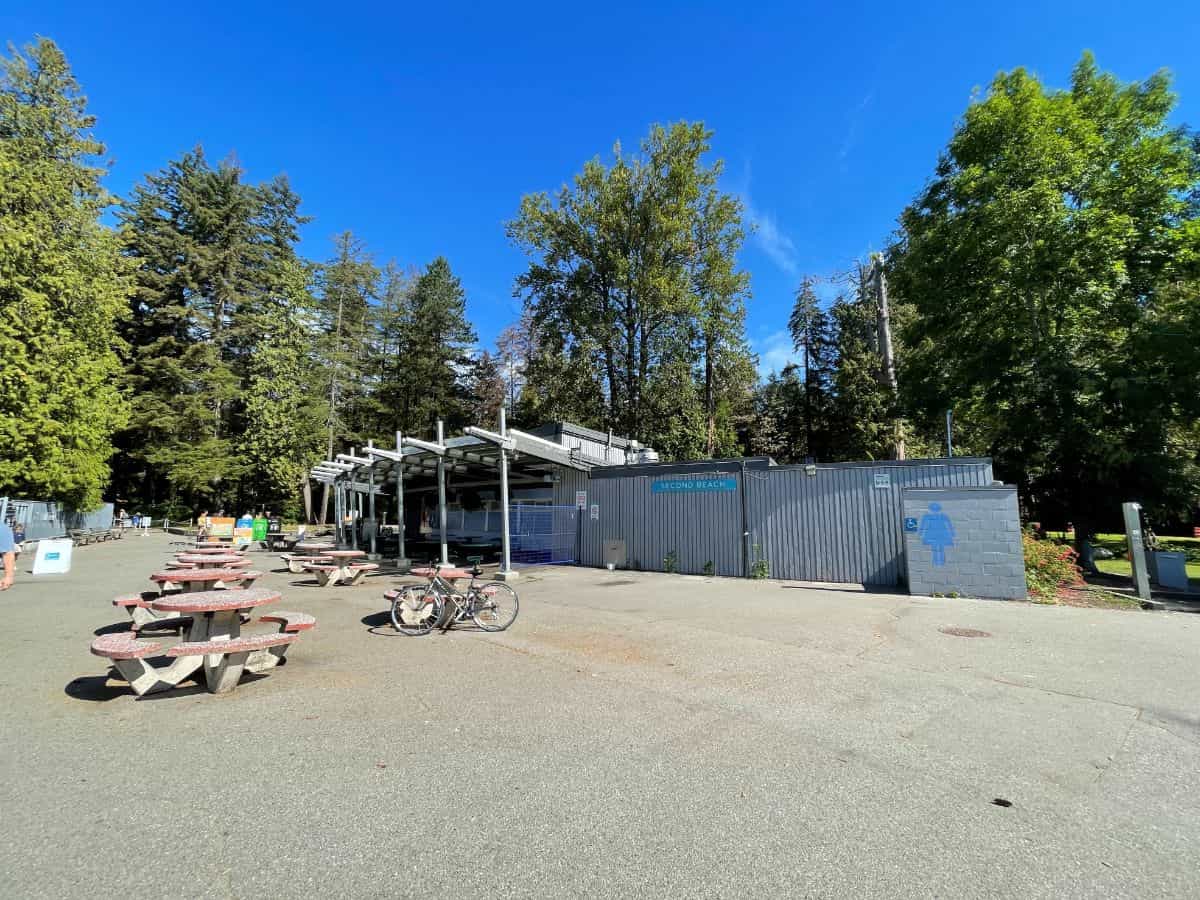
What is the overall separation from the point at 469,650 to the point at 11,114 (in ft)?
119

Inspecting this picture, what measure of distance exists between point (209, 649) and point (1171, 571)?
56.7 ft

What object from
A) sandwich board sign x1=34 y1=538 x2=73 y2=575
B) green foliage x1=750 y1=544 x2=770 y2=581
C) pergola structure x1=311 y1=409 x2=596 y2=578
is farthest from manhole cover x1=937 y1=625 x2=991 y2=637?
sandwich board sign x1=34 y1=538 x2=73 y2=575

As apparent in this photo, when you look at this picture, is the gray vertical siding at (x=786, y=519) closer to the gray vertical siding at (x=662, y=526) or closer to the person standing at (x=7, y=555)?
the gray vertical siding at (x=662, y=526)

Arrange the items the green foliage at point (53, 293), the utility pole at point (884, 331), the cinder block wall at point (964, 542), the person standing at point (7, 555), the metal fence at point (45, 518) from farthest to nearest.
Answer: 1. the green foliage at point (53, 293)
2. the metal fence at point (45, 518)
3. the utility pole at point (884, 331)
4. the person standing at point (7, 555)
5. the cinder block wall at point (964, 542)

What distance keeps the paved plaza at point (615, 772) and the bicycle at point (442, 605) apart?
649 mm

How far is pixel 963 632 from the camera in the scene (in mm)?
7547

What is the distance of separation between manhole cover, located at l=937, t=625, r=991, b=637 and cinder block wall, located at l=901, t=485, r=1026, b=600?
3458 mm

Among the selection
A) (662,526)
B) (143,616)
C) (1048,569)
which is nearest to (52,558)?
(143,616)

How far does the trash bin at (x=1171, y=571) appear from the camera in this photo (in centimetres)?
1199

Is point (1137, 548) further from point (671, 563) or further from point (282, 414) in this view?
point (282, 414)

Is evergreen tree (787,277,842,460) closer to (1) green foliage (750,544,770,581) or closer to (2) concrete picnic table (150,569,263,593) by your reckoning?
(1) green foliage (750,544,770,581)

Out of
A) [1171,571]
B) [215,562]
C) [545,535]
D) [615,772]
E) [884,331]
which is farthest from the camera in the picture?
[884,331]

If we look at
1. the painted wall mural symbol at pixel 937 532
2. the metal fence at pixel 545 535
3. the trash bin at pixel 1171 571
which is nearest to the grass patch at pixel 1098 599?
the painted wall mural symbol at pixel 937 532

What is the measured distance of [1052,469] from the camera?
16.3m
